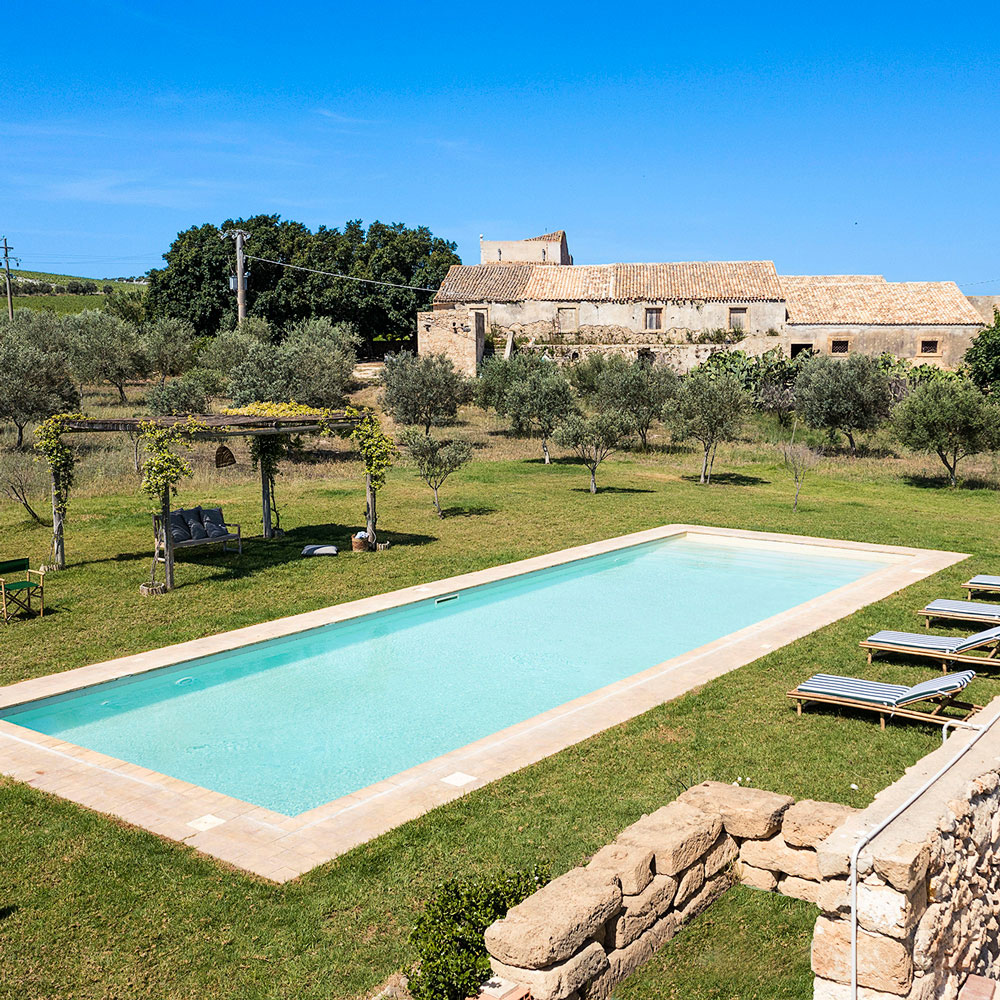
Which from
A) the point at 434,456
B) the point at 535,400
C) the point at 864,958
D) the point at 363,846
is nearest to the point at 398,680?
the point at 363,846

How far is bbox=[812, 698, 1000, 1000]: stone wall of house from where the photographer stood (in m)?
4.40

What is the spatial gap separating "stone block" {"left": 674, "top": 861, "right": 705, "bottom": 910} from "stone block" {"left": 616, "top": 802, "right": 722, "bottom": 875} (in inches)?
2.5

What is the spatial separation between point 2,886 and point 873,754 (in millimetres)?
6880

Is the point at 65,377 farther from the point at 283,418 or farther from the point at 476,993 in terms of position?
the point at 476,993

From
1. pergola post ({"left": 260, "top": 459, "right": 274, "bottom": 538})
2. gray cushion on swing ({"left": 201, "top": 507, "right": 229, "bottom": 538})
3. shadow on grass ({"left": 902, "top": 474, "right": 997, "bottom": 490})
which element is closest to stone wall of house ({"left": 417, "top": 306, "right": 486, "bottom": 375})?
shadow on grass ({"left": 902, "top": 474, "right": 997, "bottom": 490})

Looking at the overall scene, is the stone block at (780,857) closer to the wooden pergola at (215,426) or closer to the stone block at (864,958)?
the stone block at (864,958)

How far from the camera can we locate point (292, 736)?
9.63 metres

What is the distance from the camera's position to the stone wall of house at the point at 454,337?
43.0m

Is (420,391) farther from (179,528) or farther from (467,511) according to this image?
(179,528)

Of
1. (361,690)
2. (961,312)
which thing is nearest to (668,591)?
(361,690)

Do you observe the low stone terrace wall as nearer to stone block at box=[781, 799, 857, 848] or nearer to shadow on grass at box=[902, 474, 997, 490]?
stone block at box=[781, 799, 857, 848]

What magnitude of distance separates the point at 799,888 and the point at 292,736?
17.6 ft

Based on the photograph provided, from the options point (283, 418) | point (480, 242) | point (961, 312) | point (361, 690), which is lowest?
point (361, 690)

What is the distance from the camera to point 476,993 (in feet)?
14.9
